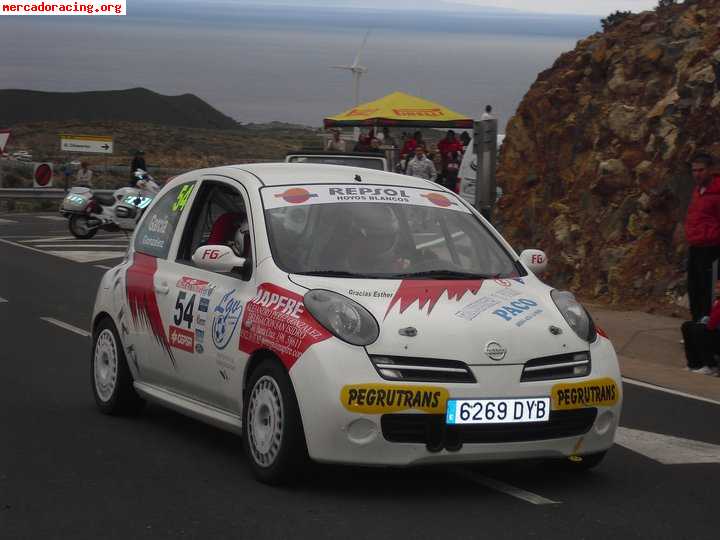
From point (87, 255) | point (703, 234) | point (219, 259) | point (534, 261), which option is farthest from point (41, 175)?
point (219, 259)

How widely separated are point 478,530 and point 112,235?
25.7m

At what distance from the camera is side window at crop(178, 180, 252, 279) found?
8578mm

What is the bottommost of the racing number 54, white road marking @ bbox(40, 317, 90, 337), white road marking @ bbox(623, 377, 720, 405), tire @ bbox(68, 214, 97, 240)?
tire @ bbox(68, 214, 97, 240)

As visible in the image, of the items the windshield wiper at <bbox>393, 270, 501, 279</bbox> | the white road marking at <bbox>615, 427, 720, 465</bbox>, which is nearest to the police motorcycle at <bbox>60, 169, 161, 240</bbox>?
the white road marking at <bbox>615, 427, 720, 465</bbox>

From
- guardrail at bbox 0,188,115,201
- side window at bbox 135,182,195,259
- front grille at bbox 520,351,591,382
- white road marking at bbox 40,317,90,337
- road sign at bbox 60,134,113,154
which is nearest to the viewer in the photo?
front grille at bbox 520,351,591,382

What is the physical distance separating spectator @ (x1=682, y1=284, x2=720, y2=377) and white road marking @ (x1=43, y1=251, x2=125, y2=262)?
45.2 ft

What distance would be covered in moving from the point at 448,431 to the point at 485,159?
42.4 ft

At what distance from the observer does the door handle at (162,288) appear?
854cm

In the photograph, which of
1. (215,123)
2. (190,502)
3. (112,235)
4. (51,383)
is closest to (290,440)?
(190,502)

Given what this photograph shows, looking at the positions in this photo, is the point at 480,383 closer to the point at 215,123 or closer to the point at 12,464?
the point at 12,464

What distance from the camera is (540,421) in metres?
6.92

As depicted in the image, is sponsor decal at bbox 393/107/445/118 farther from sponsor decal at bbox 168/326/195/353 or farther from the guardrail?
sponsor decal at bbox 168/326/195/353

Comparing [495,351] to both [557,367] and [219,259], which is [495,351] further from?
[219,259]

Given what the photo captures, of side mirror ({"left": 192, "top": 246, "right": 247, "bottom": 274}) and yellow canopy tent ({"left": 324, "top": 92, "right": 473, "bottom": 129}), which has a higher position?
side mirror ({"left": 192, "top": 246, "right": 247, "bottom": 274})
